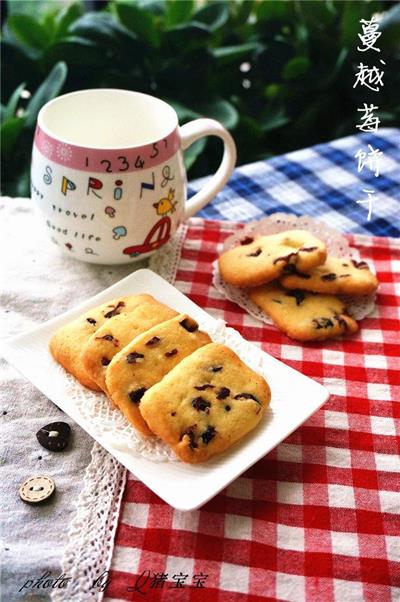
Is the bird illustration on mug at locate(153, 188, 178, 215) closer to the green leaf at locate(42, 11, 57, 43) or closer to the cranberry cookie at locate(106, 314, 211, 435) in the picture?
the cranberry cookie at locate(106, 314, 211, 435)

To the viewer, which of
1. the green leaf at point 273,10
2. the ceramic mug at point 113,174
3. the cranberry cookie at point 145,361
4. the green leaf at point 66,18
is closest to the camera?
the cranberry cookie at point 145,361

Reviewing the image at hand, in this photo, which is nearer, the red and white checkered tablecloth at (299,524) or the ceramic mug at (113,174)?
the red and white checkered tablecloth at (299,524)

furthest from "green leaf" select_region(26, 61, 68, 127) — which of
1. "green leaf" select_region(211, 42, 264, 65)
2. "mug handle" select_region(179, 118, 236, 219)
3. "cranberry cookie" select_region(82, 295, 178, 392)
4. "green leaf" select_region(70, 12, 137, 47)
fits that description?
"cranberry cookie" select_region(82, 295, 178, 392)

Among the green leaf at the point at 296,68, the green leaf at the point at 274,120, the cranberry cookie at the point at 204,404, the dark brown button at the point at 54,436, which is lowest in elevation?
the green leaf at the point at 274,120

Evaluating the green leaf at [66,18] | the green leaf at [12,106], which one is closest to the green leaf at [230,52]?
the green leaf at [66,18]

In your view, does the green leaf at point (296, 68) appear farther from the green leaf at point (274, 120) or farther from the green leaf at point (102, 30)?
the green leaf at point (102, 30)
